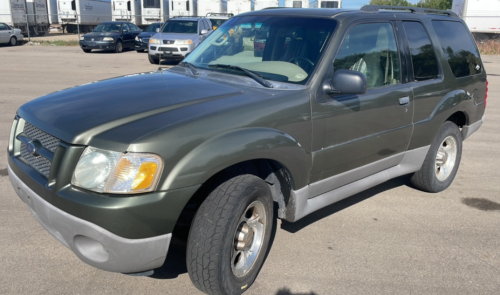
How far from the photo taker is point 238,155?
10.1 feet

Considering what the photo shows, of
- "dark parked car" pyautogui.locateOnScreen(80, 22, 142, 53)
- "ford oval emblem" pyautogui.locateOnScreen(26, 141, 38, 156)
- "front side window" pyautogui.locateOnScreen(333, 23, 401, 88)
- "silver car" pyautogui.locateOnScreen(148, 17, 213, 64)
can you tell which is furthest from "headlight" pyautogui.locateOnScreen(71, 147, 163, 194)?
"dark parked car" pyautogui.locateOnScreen(80, 22, 142, 53)

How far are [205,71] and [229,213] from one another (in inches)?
66.2

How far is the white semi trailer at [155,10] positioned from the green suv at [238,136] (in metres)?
35.1

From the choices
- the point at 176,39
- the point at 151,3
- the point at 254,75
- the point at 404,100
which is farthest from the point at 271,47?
the point at 151,3

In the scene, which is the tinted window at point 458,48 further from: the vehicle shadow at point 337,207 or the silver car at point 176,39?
the silver car at point 176,39

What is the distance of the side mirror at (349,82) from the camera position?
3582mm

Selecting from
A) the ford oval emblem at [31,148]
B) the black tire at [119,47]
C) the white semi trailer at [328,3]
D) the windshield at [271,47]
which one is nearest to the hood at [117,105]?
the ford oval emblem at [31,148]

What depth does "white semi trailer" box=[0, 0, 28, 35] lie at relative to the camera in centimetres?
3228

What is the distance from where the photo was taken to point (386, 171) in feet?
15.2

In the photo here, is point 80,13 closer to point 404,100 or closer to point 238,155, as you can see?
point 404,100

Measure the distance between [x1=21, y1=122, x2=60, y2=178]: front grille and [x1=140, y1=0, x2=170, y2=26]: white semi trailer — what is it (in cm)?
3643

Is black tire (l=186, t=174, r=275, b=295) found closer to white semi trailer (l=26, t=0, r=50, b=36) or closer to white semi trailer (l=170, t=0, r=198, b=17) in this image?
white semi trailer (l=170, t=0, r=198, b=17)

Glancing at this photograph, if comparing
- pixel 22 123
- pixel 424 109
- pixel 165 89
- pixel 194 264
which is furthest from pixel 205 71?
pixel 424 109

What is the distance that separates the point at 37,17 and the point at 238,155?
38840mm
